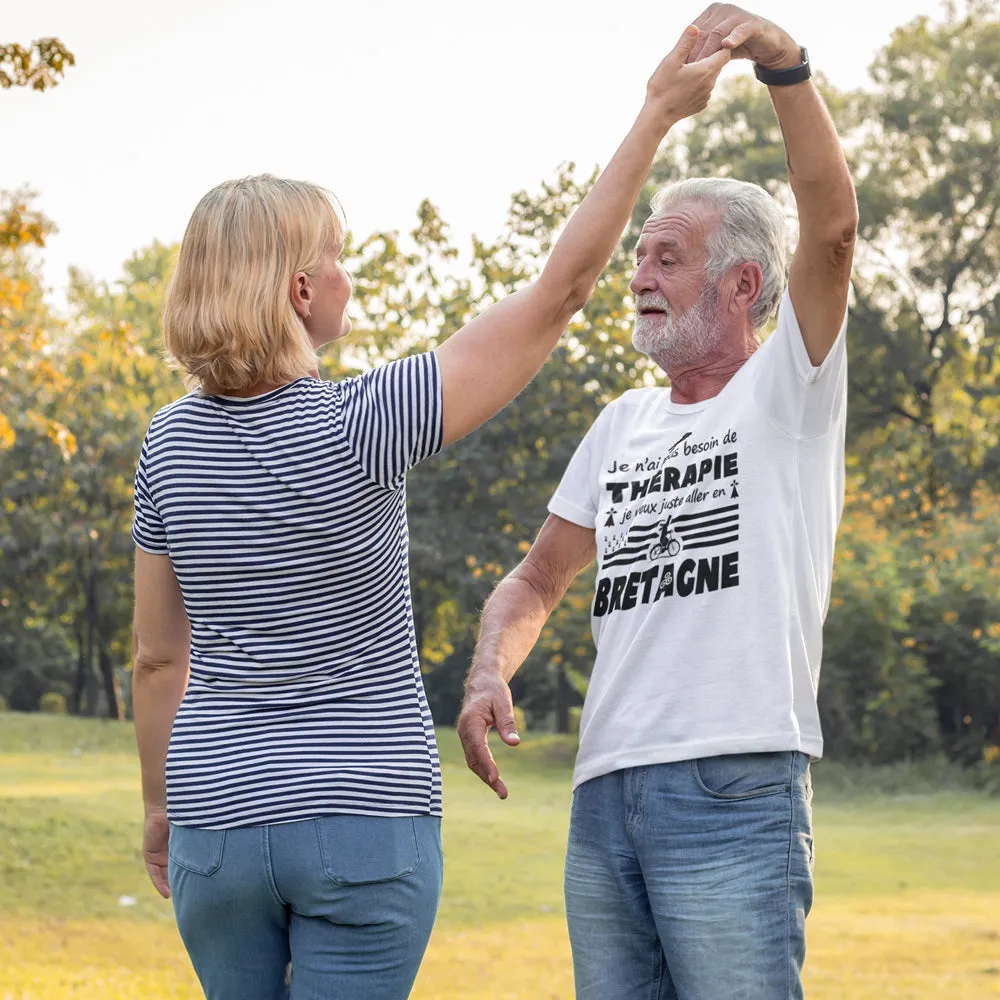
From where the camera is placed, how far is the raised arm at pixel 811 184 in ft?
7.79

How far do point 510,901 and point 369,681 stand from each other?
7002 millimetres

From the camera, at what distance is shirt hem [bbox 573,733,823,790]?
2.44 meters

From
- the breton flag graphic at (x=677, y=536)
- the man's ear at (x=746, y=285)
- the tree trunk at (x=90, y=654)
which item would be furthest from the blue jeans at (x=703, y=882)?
the tree trunk at (x=90, y=654)

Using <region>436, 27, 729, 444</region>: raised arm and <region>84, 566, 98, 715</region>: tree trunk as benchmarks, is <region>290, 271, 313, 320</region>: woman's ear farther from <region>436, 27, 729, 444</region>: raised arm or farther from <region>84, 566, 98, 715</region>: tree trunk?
<region>84, 566, 98, 715</region>: tree trunk

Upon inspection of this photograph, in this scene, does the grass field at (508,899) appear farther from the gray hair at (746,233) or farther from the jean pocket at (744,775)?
the gray hair at (746,233)

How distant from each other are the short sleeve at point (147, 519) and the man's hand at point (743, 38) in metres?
1.12

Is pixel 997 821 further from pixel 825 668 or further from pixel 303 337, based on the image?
pixel 303 337

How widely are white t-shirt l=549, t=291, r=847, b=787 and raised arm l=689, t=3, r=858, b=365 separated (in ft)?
0.14

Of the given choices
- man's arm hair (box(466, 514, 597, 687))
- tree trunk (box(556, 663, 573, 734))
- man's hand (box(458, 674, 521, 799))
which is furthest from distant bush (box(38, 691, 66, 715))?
man's hand (box(458, 674, 521, 799))

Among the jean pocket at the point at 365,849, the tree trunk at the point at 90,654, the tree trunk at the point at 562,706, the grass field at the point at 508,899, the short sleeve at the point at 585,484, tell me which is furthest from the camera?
the tree trunk at the point at 90,654

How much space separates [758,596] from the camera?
8.16 ft

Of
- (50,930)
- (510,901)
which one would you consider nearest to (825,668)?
(510,901)

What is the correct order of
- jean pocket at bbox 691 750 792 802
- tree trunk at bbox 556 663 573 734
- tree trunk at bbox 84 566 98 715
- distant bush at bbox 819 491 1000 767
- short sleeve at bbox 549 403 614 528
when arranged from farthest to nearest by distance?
tree trunk at bbox 84 566 98 715 < tree trunk at bbox 556 663 573 734 < distant bush at bbox 819 491 1000 767 < short sleeve at bbox 549 403 614 528 < jean pocket at bbox 691 750 792 802

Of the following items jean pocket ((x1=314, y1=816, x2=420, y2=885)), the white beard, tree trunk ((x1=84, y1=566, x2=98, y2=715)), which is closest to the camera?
jean pocket ((x1=314, y1=816, x2=420, y2=885))
